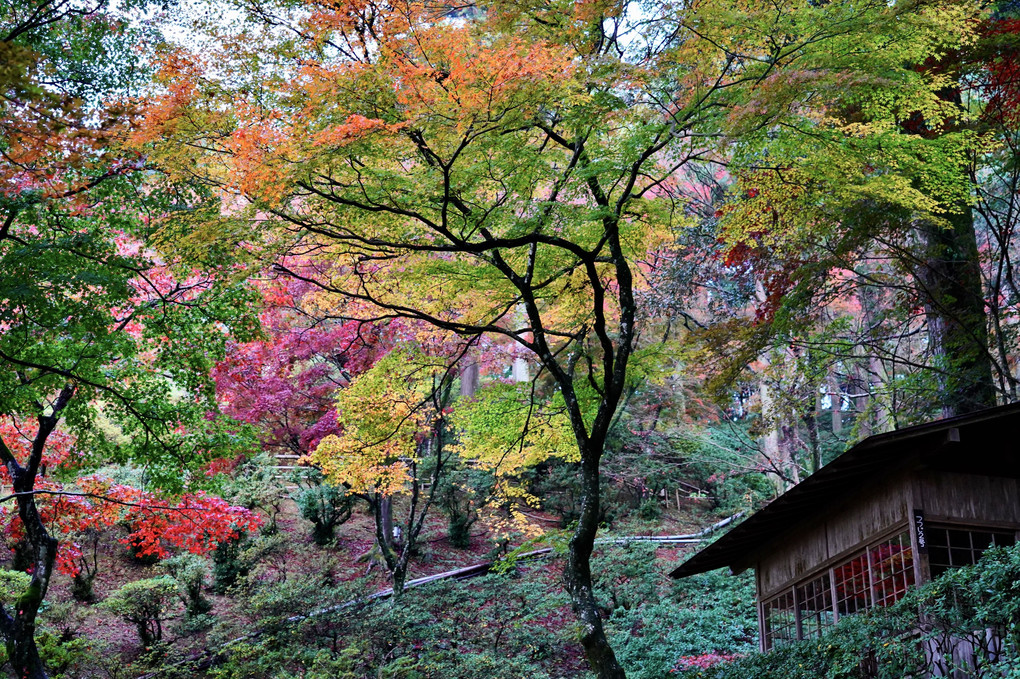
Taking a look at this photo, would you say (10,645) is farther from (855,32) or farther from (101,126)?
(855,32)

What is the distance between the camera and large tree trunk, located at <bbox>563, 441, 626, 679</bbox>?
8.50m

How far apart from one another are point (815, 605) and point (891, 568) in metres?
1.89

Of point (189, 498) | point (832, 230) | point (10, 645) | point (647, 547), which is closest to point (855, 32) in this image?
point (832, 230)

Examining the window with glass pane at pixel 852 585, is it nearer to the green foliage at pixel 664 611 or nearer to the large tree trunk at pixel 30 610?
the green foliage at pixel 664 611

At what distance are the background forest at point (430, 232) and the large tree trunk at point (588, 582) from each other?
4 centimetres

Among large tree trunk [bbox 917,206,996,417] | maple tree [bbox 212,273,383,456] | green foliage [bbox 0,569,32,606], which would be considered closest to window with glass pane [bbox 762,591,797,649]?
large tree trunk [bbox 917,206,996,417]

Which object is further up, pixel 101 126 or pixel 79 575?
pixel 101 126

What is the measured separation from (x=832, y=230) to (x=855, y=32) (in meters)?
4.49

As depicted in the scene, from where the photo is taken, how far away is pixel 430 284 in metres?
10.4

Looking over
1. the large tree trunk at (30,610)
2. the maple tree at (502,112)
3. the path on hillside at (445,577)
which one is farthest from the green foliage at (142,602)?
the maple tree at (502,112)

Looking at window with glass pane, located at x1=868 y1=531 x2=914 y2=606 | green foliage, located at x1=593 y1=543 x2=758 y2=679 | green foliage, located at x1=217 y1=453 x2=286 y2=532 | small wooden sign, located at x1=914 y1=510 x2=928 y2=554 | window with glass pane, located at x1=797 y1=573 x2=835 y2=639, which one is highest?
green foliage, located at x1=217 y1=453 x2=286 y2=532

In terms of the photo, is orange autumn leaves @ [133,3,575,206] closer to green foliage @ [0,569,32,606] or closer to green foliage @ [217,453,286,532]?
green foliage @ [0,569,32,606]

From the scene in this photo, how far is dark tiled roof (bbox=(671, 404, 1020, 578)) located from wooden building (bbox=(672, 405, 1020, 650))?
0.04 ft

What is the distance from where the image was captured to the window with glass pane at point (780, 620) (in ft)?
33.8
